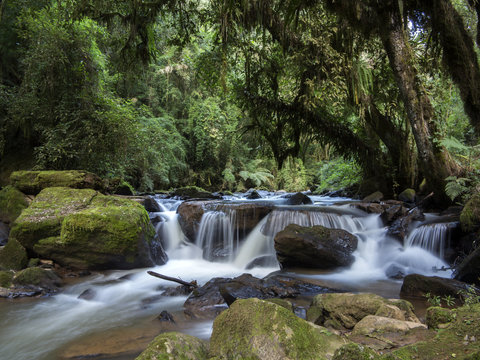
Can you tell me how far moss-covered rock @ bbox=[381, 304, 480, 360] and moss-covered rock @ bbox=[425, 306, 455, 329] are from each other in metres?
0.30

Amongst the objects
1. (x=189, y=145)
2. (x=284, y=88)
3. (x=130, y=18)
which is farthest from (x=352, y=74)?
(x=189, y=145)

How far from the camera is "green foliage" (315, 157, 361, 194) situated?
12.7 metres

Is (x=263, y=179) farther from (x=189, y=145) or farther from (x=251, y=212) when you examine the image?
(x=251, y=212)

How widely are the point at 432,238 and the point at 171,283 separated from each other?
544cm

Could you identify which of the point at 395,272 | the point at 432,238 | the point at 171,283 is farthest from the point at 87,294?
the point at 432,238

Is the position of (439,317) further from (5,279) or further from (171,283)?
(5,279)

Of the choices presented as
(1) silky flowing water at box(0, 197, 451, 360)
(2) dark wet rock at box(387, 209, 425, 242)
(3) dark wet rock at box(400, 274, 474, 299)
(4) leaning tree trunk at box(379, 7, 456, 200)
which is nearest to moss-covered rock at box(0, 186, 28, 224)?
(1) silky flowing water at box(0, 197, 451, 360)

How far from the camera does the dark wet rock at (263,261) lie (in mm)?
6785

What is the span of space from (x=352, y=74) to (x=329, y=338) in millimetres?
6312

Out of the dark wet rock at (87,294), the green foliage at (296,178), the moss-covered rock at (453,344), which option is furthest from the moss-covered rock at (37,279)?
the green foliage at (296,178)

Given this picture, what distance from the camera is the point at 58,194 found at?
6750 millimetres

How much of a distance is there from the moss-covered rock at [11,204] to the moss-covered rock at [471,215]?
9683mm

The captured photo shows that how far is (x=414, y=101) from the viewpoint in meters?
6.53

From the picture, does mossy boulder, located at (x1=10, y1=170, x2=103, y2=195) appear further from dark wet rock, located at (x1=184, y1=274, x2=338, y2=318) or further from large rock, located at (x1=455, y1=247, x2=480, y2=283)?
large rock, located at (x1=455, y1=247, x2=480, y2=283)
